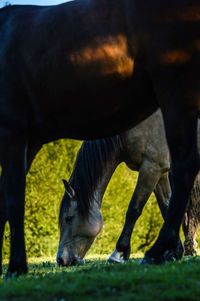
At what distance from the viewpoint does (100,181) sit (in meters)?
11.0

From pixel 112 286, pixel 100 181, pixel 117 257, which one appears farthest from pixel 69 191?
pixel 112 286

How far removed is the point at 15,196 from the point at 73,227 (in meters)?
4.03

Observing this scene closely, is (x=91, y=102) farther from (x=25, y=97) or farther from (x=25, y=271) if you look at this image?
Result: (x=25, y=271)

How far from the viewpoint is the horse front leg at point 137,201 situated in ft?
34.4

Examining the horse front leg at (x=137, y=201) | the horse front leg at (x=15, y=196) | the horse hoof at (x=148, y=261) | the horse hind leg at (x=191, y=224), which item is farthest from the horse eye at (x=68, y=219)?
the horse hoof at (x=148, y=261)

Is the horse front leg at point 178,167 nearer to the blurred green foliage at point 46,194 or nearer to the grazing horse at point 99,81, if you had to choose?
the grazing horse at point 99,81

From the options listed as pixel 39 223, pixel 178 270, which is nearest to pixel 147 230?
pixel 39 223

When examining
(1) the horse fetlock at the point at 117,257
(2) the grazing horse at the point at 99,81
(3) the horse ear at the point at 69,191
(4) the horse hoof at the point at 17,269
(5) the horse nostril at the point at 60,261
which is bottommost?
(5) the horse nostril at the point at 60,261

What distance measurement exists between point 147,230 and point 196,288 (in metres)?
12.1

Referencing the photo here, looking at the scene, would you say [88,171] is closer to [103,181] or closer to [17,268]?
[103,181]

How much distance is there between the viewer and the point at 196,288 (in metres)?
5.24

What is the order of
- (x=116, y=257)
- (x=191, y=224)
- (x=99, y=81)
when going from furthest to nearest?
(x=191, y=224) < (x=116, y=257) < (x=99, y=81)

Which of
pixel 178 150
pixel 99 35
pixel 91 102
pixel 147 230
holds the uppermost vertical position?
pixel 99 35

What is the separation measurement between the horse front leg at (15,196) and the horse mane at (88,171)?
12.9ft
